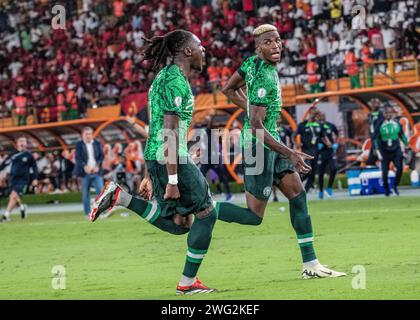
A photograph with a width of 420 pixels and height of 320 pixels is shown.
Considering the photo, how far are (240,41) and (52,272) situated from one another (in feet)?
94.2

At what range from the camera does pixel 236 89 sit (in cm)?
1291

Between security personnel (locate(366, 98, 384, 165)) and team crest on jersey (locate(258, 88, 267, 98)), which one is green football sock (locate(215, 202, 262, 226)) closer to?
team crest on jersey (locate(258, 88, 267, 98))

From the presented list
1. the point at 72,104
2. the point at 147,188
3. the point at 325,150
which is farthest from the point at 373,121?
the point at 147,188

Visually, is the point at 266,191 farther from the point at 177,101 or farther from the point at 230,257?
the point at 230,257

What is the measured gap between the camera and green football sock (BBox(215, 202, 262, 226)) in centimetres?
1197

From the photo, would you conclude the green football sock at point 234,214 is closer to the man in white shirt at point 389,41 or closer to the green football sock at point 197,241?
the green football sock at point 197,241

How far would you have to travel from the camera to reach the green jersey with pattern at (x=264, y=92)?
12.0m

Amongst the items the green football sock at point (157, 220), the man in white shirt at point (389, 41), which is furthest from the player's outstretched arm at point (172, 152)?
the man in white shirt at point (389, 41)

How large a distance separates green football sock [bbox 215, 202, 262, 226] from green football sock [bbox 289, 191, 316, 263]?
0.40 m

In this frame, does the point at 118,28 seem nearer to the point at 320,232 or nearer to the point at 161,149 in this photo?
the point at 320,232

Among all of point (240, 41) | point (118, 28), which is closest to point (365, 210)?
point (240, 41)

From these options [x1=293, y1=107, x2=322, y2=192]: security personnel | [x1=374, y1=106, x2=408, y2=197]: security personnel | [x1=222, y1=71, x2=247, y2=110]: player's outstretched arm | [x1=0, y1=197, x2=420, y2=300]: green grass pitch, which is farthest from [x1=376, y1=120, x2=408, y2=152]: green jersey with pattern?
[x1=222, y1=71, x2=247, y2=110]: player's outstretched arm
